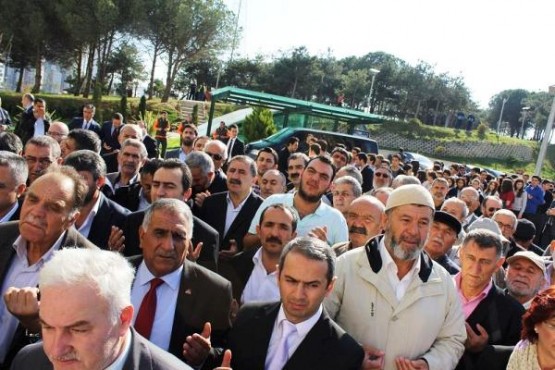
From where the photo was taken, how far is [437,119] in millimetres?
60188

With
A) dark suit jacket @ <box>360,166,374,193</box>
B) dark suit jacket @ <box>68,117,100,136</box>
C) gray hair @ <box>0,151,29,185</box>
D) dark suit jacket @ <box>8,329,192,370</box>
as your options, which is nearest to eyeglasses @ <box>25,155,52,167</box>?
gray hair @ <box>0,151,29,185</box>

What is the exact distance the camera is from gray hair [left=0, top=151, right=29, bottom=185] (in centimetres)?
373

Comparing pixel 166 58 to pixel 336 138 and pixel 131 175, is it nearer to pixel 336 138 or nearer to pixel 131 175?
pixel 336 138

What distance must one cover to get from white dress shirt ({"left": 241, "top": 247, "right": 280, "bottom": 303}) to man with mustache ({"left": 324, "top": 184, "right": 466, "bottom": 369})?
600mm

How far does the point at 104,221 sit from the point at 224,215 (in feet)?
4.98

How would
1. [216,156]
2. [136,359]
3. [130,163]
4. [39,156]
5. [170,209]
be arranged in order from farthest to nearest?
[216,156] → [130,163] → [39,156] → [170,209] → [136,359]

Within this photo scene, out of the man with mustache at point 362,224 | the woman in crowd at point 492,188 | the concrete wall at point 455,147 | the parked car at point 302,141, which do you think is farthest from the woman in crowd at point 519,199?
the concrete wall at point 455,147

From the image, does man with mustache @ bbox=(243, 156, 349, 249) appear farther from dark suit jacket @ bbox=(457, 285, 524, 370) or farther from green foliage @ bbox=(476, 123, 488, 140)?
green foliage @ bbox=(476, 123, 488, 140)

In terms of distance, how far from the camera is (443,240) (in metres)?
4.56

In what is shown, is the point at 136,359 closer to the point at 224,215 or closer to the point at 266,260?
the point at 266,260

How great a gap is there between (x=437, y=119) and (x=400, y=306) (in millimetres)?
60095

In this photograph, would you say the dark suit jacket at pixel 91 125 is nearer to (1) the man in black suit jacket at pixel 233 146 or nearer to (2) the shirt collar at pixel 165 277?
(1) the man in black suit jacket at pixel 233 146

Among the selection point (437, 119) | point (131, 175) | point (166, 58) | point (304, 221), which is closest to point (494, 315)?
point (304, 221)

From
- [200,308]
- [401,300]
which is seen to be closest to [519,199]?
[401,300]
